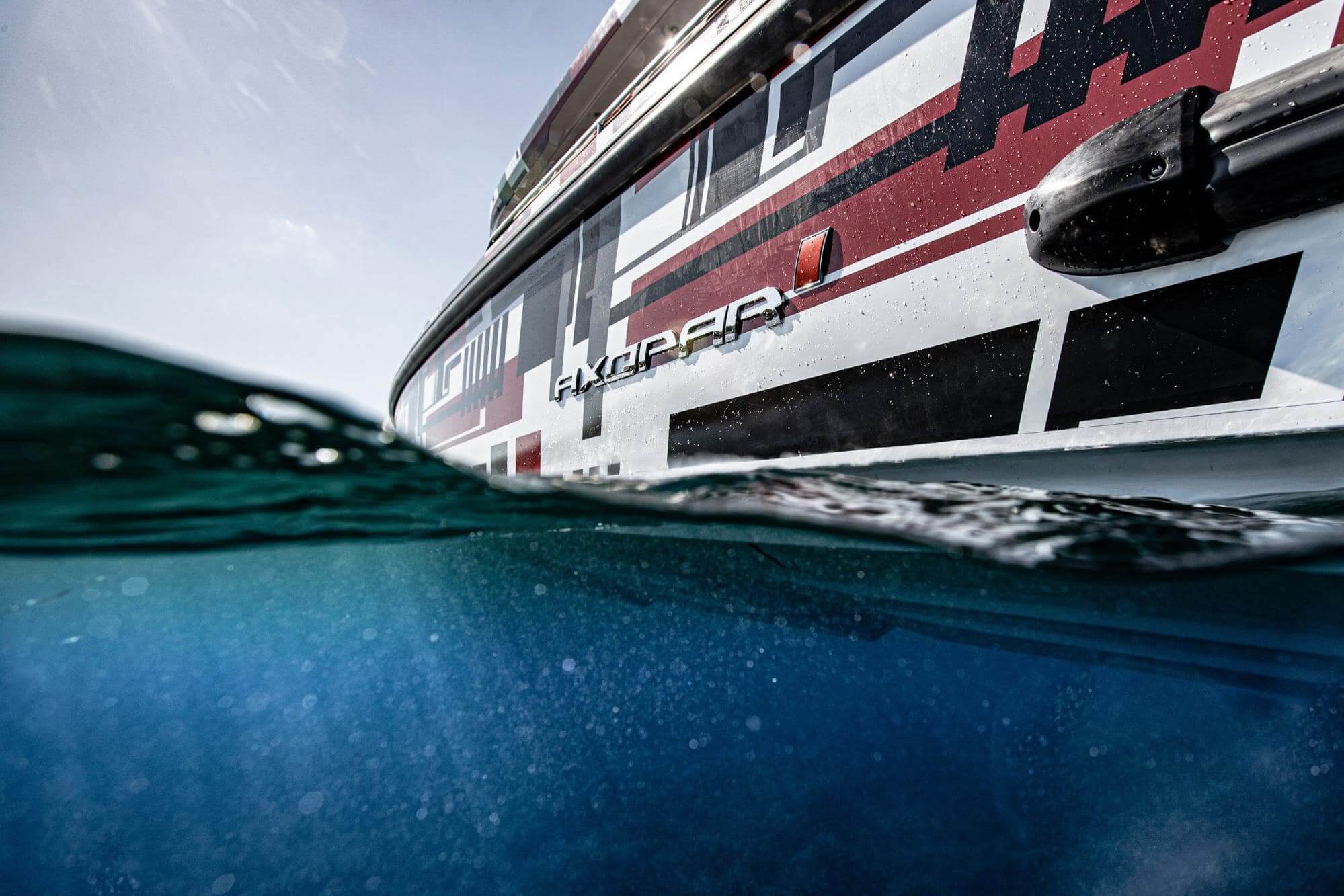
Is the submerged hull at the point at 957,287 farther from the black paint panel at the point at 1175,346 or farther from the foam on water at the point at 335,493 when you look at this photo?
the foam on water at the point at 335,493

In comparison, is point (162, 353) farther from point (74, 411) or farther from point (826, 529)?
point (826, 529)

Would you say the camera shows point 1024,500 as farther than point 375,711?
No

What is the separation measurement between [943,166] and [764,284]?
77cm

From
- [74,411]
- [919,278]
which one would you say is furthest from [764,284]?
[74,411]

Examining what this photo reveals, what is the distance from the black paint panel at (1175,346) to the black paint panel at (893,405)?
4.9 inches

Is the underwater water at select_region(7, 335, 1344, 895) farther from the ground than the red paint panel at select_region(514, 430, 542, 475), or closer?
closer

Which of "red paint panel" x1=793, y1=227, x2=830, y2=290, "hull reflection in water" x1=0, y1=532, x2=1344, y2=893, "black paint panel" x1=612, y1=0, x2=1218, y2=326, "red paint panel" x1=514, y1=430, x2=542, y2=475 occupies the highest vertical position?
"black paint panel" x1=612, y1=0, x2=1218, y2=326

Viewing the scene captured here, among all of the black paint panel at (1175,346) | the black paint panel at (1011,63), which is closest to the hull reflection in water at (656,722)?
the black paint panel at (1175,346)

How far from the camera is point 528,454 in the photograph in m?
3.85

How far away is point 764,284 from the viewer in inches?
89.3

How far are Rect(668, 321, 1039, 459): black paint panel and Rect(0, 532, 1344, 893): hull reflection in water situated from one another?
513 millimetres

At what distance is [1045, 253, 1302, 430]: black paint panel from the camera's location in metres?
1.17

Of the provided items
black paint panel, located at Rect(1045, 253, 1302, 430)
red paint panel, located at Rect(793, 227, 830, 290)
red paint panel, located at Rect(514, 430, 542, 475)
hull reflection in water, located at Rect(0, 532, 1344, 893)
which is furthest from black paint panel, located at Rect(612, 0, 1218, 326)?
red paint panel, located at Rect(514, 430, 542, 475)

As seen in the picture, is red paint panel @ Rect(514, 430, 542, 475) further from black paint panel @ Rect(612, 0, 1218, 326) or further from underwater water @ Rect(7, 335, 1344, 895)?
black paint panel @ Rect(612, 0, 1218, 326)
